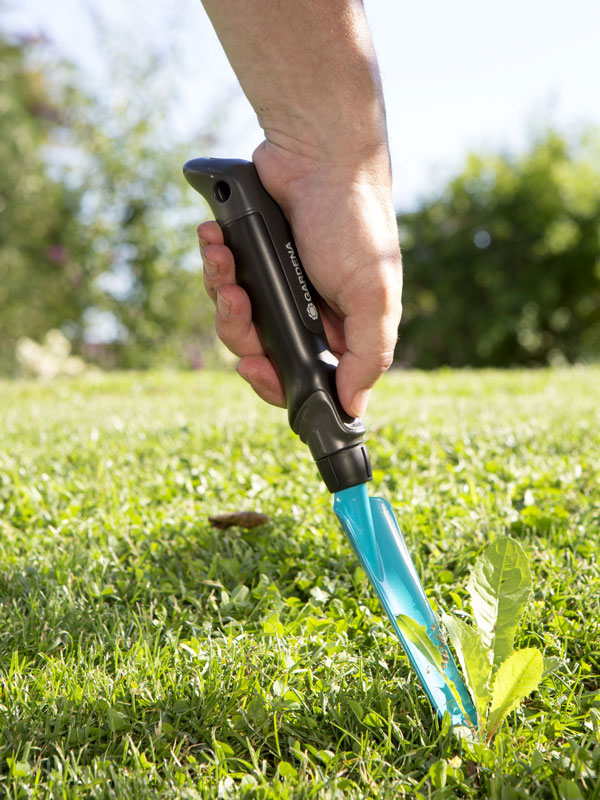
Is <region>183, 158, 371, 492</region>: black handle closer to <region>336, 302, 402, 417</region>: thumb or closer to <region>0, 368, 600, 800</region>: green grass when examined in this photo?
<region>336, 302, 402, 417</region>: thumb

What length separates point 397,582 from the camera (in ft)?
4.50

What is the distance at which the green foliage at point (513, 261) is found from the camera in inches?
540

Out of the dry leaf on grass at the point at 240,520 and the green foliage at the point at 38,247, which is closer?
the dry leaf on grass at the point at 240,520

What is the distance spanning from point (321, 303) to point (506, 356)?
13.6m

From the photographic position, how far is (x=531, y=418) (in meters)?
3.28

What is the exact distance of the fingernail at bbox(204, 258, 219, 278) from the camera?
1600mm

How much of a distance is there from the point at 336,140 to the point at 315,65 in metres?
0.15

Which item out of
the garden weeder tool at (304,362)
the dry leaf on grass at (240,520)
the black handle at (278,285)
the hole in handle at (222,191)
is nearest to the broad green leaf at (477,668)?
the garden weeder tool at (304,362)

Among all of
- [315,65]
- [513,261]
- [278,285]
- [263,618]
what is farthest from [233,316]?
[513,261]

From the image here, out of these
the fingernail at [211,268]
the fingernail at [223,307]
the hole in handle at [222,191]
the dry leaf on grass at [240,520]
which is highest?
the hole in handle at [222,191]

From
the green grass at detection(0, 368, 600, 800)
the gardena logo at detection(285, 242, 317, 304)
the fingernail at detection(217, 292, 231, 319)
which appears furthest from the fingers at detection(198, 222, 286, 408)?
the green grass at detection(0, 368, 600, 800)

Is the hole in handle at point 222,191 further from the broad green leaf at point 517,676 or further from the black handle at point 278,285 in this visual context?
the broad green leaf at point 517,676

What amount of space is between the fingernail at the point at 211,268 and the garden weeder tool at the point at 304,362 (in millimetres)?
56

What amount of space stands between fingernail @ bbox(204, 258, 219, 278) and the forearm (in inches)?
13.7
